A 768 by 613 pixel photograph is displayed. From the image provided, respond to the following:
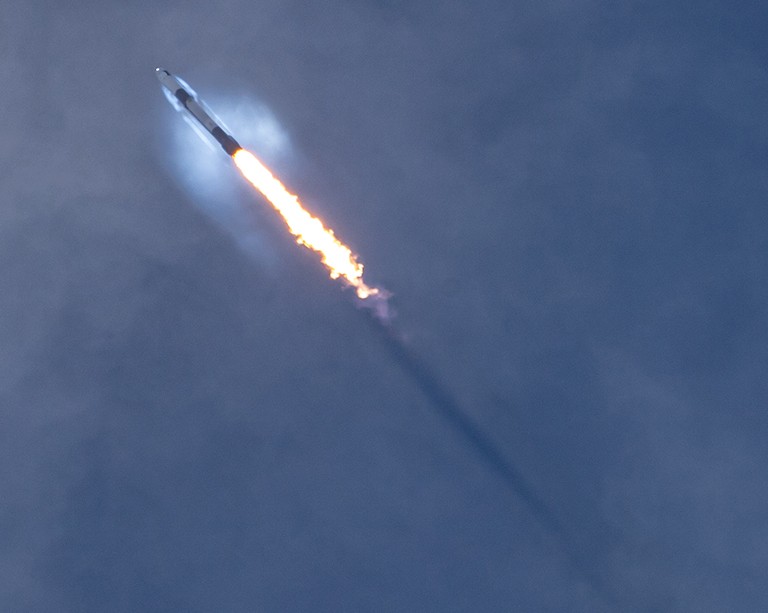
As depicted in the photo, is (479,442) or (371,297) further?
(371,297)

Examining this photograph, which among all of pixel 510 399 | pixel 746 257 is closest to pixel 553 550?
pixel 510 399

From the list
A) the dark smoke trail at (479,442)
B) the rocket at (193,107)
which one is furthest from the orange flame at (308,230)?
the dark smoke trail at (479,442)

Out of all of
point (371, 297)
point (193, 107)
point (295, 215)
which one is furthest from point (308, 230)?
point (193, 107)

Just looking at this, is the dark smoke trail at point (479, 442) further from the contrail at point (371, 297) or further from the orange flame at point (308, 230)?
the orange flame at point (308, 230)

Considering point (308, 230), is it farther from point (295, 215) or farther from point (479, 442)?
point (479, 442)

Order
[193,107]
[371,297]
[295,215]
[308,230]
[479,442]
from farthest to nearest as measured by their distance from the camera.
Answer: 1. [193,107]
2. [295,215]
3. [308,230]
4. [371,297]
5. [479,442]

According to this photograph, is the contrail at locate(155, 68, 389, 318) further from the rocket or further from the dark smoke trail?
the dark smoke trail

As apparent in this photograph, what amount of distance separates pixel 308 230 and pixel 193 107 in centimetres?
2022

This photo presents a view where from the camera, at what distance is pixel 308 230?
140 metres

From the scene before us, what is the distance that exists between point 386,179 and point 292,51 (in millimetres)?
20467

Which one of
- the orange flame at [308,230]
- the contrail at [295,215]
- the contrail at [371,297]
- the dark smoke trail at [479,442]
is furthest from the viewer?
the orange flame at [308,230]

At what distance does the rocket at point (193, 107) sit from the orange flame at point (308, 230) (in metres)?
2.22

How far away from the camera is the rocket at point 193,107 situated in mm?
138750

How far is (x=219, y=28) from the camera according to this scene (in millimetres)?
147250
